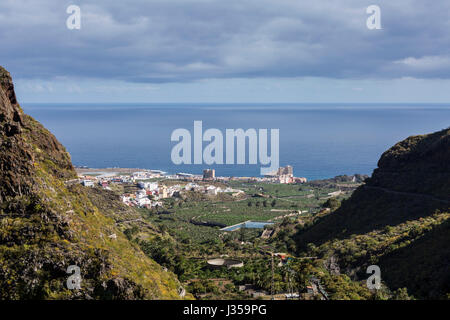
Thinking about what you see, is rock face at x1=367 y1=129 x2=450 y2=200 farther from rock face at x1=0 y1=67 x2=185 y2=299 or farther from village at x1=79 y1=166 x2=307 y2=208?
village at x1=79 y1=166 x2=307 y2=208

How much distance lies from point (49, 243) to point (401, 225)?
28.6 meters

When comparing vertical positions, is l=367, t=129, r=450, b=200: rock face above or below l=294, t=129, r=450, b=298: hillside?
above

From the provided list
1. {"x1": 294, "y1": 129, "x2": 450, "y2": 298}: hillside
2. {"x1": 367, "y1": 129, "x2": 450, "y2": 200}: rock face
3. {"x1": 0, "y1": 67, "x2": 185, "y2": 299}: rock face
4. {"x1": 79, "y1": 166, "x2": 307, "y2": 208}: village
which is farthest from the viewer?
{"x1": 79, "y1": 166, "x2": 307, "y2": 208}: village

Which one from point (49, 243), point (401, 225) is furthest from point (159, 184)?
point (49, 243)

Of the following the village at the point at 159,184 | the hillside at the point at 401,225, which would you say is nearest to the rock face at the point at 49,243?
the hillside at the point at 401,225

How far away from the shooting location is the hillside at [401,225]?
2675 cm

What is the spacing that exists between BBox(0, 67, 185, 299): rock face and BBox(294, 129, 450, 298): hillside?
1403 centimetres

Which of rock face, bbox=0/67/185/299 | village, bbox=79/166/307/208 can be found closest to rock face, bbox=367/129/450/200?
rock face, bbox=0/67/185/299

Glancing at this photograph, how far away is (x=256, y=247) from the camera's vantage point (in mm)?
42594

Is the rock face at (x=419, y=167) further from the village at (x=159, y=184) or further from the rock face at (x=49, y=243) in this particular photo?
the village at (x=159, y=184)

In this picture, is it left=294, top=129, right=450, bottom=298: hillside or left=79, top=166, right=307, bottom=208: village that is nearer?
left=294, top=129, right=450, bottom=298: hillside

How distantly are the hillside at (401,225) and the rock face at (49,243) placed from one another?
14028 millimetres

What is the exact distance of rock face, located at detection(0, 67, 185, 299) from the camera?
17.4 metres

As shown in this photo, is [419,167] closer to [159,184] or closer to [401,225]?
[401,225]
